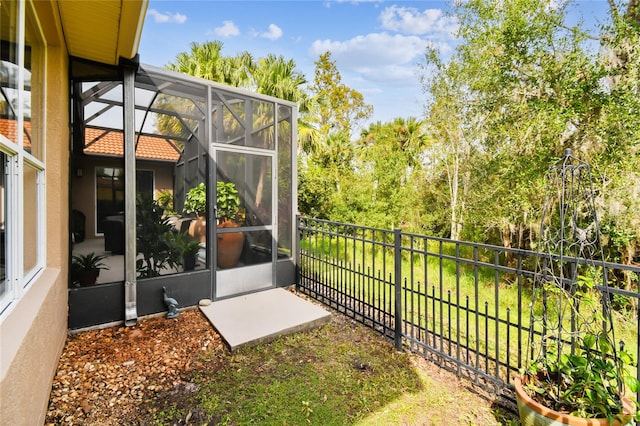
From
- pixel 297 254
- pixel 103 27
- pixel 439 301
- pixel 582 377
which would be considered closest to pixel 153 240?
pixel 297 254

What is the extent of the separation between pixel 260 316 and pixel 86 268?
198 cm

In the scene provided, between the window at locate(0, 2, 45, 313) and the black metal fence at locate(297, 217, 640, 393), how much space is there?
8.92ft

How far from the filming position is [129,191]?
3426mm

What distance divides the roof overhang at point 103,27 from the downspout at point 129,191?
218mm

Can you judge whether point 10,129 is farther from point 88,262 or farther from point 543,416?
point 543,416

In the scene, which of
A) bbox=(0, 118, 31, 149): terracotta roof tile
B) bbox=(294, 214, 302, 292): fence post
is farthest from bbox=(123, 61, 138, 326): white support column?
bbox=(294, 214, 302, 292): fence post

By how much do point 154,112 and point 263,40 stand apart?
634cm

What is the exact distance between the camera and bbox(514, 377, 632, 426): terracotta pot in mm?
1518

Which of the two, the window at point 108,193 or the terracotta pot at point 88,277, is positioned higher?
the window at point 108,193

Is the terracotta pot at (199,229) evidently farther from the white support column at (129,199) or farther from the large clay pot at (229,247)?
the white support column at (129,199)

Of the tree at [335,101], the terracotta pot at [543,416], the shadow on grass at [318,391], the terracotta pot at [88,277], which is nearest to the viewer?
the terracotta pot at [543,416]

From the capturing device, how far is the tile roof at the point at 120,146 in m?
3.42

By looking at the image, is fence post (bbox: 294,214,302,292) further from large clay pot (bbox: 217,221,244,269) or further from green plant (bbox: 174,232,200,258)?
green plant (bbox: 174,232,200,258)

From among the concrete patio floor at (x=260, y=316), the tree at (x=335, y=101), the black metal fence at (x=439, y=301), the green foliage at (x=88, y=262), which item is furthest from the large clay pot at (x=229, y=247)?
the tree at (x=335, y=101)
